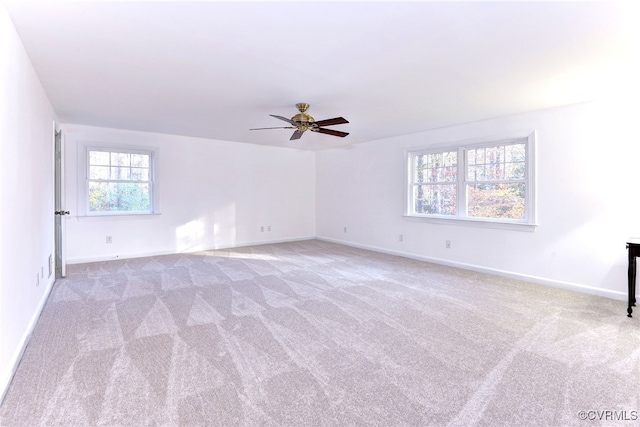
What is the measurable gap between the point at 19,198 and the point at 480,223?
5.31m

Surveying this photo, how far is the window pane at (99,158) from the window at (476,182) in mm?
5419

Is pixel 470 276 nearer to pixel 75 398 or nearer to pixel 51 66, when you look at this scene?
pixel 75 398

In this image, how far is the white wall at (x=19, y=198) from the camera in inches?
78.5

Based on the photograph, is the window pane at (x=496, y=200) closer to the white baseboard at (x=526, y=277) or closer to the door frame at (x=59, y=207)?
the white baseboard at (x=526, y=277)

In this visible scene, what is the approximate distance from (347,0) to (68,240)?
5768mm

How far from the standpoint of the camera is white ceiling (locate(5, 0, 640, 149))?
2.03m

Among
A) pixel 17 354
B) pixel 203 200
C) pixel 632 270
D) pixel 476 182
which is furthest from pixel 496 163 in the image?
pixel 17 354

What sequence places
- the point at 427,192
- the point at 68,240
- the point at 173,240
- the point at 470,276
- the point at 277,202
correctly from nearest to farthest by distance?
the point at 470,276 → the point at 68,240 → the point at 427,192 → the point at 173,240 → the point at 277,202

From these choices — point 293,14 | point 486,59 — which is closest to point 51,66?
point 293,14

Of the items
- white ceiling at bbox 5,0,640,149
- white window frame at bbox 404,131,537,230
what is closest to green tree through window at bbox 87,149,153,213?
white ceiling at bbox 5,0,640,149

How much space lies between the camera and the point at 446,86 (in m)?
3.35

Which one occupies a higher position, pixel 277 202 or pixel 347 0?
pixel 347 0

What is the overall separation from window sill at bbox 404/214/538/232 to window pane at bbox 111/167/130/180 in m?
5.16

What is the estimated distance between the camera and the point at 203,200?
6574 mm
